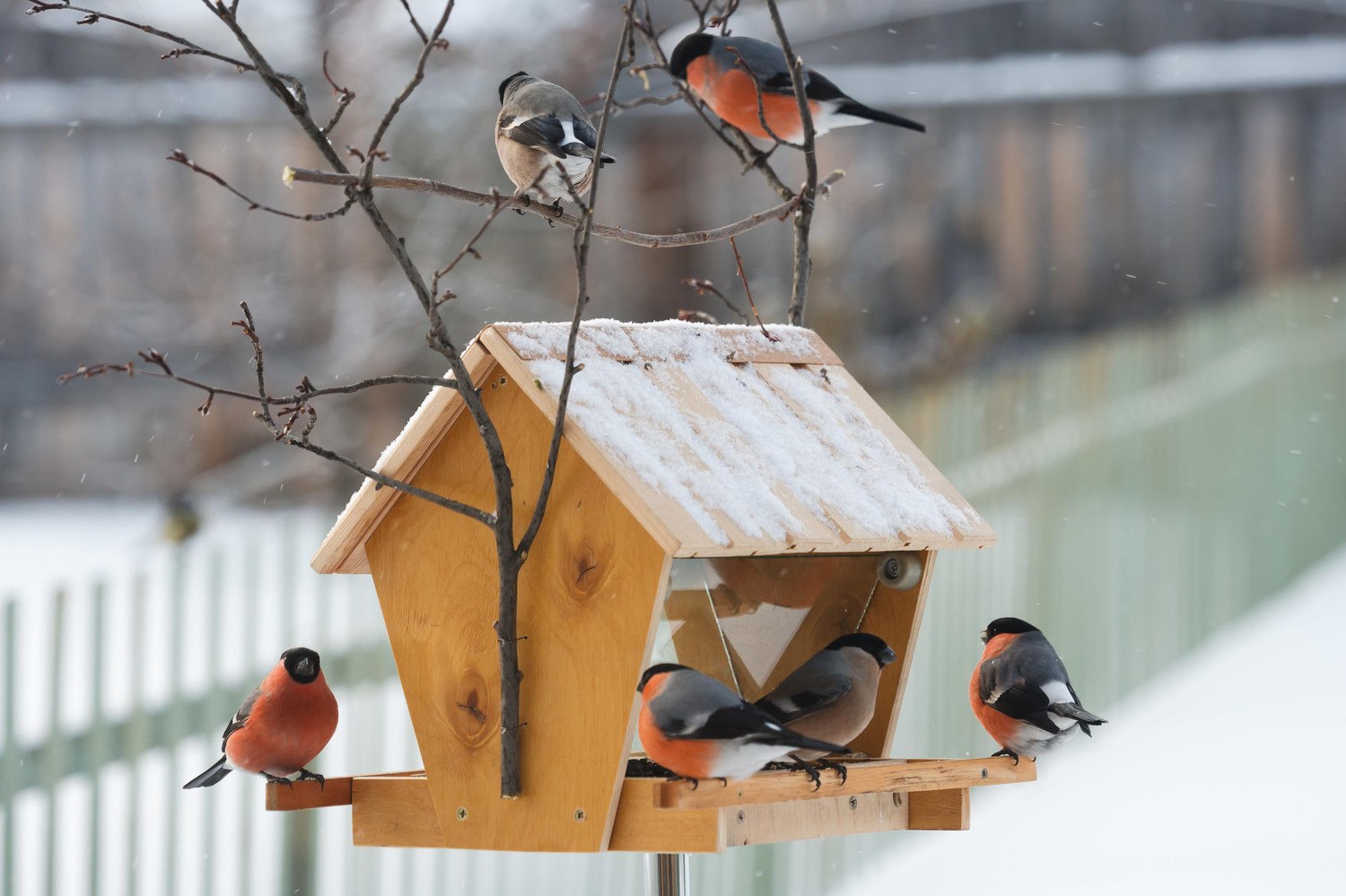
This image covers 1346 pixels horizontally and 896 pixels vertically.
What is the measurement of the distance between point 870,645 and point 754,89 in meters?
1.20

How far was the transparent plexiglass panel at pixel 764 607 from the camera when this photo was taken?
96.6 inches

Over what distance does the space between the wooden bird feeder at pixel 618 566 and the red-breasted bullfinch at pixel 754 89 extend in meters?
0.64

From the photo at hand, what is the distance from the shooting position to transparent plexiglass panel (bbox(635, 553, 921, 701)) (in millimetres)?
2453

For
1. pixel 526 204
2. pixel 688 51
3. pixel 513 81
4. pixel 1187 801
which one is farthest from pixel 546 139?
pixel 1187 801

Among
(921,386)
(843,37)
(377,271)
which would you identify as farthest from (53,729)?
(843,37)

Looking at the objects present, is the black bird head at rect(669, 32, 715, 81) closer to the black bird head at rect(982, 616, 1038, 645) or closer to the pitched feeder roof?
the pitched feeder roof

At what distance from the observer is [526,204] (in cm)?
243

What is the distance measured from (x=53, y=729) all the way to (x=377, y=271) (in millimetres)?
4869

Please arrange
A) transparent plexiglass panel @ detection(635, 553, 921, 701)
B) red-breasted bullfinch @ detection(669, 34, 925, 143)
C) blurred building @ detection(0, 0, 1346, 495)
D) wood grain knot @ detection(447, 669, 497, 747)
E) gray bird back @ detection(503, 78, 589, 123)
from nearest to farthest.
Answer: wood grain knot @ detection(447, 669, 497, 747) → transparent plexiglass panel @ detection(635, 553, 921, 701) → gray bird back @ detection(503, 78, 589, 123) → red-breasted bullfinch @ detection(669, 34, 925, 143) → blurred building @ detection(0, 0, 1346, 495)

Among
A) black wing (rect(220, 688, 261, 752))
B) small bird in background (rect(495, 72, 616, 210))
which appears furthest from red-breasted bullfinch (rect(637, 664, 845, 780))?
small bird in background (rect(495, 72, 616, 210))

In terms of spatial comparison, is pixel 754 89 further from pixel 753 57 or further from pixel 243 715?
pixel 243 715

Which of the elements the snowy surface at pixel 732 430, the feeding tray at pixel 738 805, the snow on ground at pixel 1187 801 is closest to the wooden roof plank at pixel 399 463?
the snowy surface at pixel 732 430

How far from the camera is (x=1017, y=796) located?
22.1 feet

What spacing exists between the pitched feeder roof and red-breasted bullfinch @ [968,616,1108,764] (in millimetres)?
309
